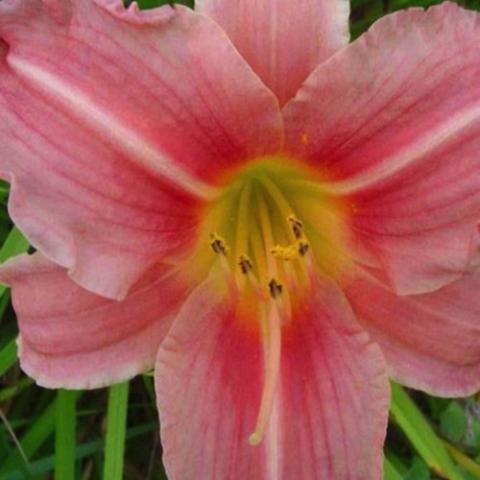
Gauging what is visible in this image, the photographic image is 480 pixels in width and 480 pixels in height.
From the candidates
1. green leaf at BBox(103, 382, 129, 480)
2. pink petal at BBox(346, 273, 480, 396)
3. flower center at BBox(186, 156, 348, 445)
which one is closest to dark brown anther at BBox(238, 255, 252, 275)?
flower center at BBox(186, 156, 348, 445)

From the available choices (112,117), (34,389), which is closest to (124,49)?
(112,117)

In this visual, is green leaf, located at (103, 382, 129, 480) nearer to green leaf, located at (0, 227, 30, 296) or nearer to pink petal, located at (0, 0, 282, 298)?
green leaf, located at (0, 227, 30, 296)

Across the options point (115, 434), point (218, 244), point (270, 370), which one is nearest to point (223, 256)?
point (218, 244)

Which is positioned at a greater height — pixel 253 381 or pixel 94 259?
pixel 94 259

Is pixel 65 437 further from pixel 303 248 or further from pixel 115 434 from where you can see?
pixel 303 248

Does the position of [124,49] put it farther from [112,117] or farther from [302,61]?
[302,61]

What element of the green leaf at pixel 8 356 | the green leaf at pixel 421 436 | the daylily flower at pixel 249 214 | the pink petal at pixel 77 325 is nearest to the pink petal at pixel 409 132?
the daylily flower at pixel 249 214

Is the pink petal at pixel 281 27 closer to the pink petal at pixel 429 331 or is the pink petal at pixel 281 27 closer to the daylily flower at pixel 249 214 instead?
the daylily flower at pixel 249 214
